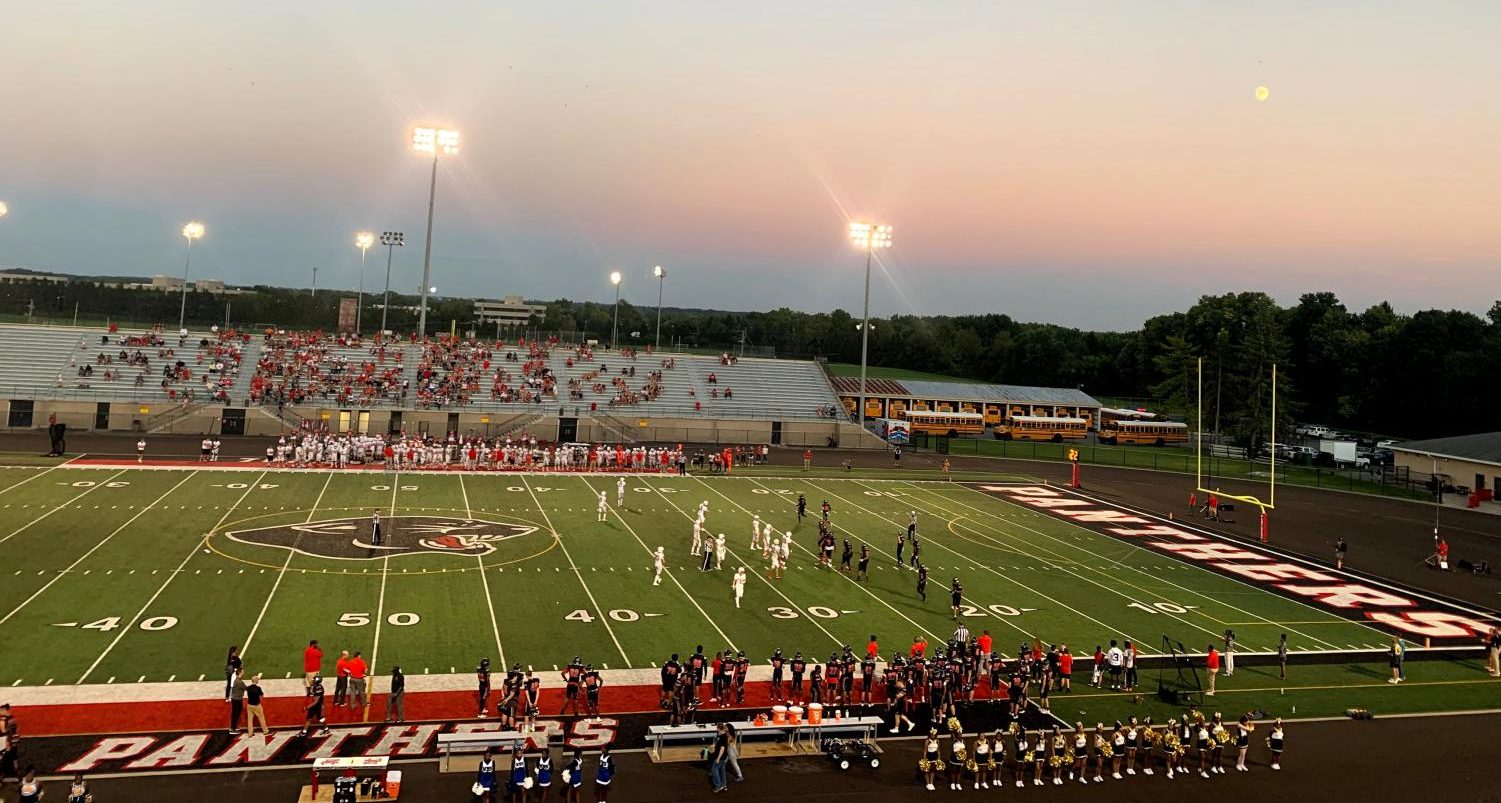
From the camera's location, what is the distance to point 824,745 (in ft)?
56.3

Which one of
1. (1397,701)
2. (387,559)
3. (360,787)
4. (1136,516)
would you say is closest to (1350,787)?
(1397,701)

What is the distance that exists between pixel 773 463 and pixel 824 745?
39212mm

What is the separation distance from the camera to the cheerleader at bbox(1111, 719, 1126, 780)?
55.2 ft

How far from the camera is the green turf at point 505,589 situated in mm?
20969

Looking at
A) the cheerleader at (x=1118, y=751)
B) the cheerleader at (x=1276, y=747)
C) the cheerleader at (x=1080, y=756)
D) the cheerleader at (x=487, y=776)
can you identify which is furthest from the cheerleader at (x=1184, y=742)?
the cheerleader at (x=487, y=776)

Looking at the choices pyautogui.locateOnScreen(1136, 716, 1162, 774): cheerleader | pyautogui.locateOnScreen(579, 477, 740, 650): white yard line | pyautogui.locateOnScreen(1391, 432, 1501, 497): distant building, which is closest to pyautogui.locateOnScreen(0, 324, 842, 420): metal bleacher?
pyautogui.locateOnScreen(579, 477, 740, 650): white yard line

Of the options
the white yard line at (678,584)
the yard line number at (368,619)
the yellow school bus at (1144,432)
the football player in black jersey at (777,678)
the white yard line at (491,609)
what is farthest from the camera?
the yellow school bus at (1144,432)

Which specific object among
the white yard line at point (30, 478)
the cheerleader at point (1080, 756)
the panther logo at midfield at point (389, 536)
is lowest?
the cheerleader at point (1080, 756)

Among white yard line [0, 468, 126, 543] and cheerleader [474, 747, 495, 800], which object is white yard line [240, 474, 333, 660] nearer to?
white yard line [0, 468, 126, 543]

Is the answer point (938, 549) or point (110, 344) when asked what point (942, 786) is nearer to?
point (938, 549)

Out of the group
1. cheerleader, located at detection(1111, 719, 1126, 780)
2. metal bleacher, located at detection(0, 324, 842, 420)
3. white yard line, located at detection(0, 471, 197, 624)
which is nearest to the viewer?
cheerleader, located at detection(1111, 719, 1126, 780)

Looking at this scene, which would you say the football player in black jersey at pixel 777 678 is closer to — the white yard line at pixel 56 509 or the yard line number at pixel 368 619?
the yard line number at pixel 368 619

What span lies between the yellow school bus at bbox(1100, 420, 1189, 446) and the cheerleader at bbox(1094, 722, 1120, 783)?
7015 centimetres

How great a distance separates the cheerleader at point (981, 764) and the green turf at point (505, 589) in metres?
6.68
